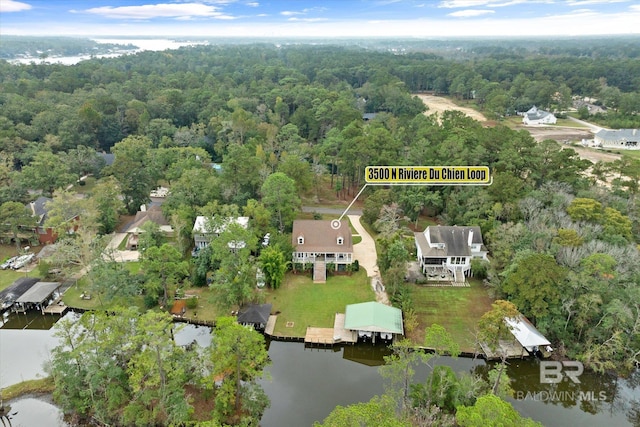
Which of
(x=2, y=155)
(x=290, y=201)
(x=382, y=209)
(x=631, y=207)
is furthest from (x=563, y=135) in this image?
(x=2, y=155)

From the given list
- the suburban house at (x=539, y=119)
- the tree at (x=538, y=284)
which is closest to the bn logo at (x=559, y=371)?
the tree at (x=538, y=284)

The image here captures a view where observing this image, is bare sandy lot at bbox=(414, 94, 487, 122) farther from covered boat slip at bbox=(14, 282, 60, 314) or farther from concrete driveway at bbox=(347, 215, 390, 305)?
covered boat slip at bbox=(14, 282, 60, 314)

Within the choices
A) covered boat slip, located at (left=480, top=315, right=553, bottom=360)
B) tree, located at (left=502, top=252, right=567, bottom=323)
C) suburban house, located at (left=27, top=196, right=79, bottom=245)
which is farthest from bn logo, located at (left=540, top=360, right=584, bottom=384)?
suburban house, located at (left=27, top=196, right=79, bottom=245)

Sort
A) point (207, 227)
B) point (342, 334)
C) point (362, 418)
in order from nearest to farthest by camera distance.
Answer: point (362, 418)
point (342, 334)
point (207, 227)

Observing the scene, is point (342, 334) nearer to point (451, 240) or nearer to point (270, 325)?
point (270, 325)

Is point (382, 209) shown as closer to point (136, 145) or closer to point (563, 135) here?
point (136, 145)

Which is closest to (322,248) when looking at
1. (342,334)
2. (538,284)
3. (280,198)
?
(280,198)
